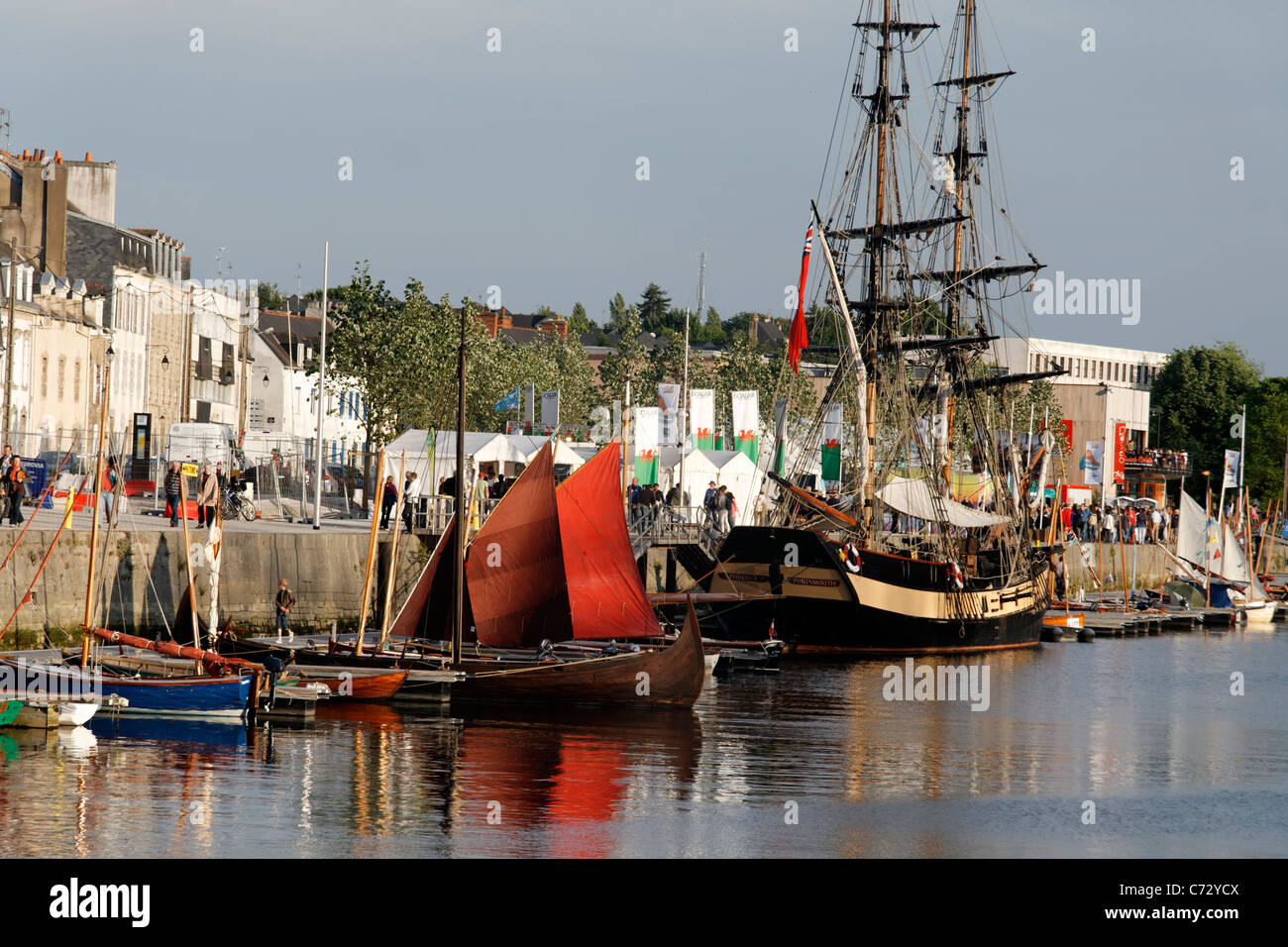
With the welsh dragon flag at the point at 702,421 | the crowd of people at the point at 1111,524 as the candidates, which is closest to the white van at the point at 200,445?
the welsh dragon flag at the point at 702,421

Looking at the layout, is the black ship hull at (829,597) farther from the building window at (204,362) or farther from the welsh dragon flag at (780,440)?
the building window at (204,362)

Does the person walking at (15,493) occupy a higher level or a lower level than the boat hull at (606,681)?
higher

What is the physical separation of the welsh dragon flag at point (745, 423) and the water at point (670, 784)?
91.5 feet

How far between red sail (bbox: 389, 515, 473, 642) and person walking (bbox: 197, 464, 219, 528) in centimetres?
513

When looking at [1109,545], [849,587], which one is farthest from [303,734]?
[1109,545]

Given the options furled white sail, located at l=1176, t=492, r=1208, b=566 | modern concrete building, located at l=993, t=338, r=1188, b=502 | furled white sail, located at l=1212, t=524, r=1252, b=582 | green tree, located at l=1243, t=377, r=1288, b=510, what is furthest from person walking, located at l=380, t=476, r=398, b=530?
green tree, located at l=1243, t=377, r=1288, b=510

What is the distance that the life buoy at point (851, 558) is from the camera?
1951 inches

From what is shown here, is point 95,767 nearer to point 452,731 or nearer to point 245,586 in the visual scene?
point 452,731

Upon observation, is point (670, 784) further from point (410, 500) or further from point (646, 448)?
point (646, 448)

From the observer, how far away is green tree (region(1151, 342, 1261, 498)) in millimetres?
136125

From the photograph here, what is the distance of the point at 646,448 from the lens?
199 ft

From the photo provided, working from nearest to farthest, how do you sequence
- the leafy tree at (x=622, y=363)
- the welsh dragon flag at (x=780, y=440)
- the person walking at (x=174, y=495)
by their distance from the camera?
the person walking at (x=174, y=495) → the welsh dragon flag at (x=780, y=440) → the leafy tree at (x=622, y=363)

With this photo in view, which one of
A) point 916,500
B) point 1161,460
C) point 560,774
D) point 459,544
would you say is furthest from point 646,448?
point 1161,460

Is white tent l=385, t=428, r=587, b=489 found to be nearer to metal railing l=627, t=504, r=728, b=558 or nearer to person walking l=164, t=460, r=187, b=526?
metal railing l=627, t=504, r=728, b=558
